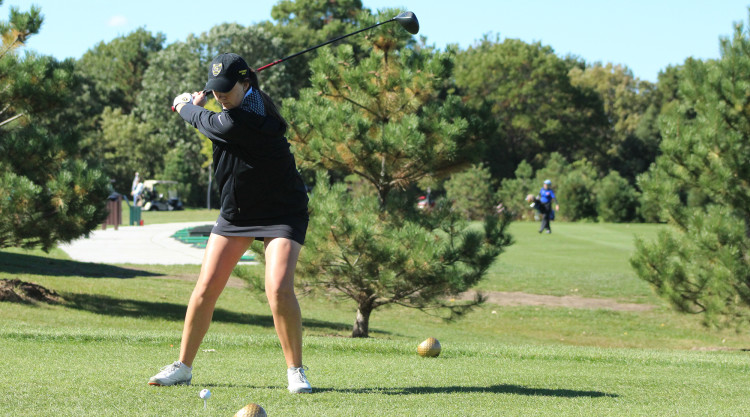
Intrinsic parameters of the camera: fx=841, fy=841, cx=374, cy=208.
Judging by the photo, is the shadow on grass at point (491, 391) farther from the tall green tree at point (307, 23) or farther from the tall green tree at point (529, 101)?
the tall green tree at point (529, 101)

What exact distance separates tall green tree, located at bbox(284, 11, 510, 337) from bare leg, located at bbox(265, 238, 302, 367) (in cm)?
582

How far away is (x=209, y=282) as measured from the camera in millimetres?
4984

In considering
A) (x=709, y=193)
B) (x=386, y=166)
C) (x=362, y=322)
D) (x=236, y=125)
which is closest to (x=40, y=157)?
(x=386, y=166)

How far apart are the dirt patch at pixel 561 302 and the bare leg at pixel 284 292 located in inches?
557

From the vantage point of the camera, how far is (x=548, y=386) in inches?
214

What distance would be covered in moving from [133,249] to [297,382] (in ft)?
77.6

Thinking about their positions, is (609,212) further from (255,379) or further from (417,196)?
(255,379)

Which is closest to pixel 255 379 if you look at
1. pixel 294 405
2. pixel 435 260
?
pixel 294 405

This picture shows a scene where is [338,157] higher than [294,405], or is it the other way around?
[338,157]

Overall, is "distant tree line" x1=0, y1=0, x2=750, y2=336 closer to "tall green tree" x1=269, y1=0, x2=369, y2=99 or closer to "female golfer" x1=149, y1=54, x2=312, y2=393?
"female golfer" x1=149, y1=54, x2=312, y2=393

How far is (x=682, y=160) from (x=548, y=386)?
8.72 metres

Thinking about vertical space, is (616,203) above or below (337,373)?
below

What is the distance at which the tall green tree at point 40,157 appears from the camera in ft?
41.3

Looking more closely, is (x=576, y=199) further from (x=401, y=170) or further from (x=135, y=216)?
(x=401, y=170)
